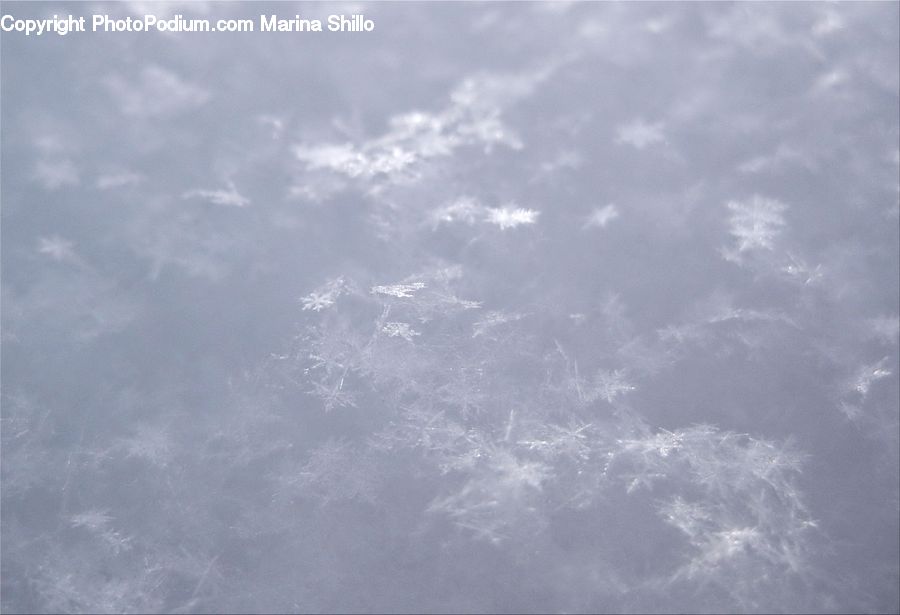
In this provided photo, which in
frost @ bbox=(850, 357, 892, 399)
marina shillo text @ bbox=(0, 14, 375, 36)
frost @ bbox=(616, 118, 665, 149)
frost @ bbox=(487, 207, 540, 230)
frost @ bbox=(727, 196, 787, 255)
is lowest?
frost @ bbox=(850, 357, 892, 399)

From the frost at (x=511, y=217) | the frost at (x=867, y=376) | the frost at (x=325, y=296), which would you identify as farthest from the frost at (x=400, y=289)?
the frost at (x=867, y=376)

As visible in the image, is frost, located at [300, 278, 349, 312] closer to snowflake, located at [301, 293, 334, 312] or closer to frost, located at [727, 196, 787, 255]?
snowflake, located at [301, 293, 334, 312]

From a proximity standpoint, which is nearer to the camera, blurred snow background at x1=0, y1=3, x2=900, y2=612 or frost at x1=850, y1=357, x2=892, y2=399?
blurred snow background at x1=0, y1=3, x2=900, y2=612

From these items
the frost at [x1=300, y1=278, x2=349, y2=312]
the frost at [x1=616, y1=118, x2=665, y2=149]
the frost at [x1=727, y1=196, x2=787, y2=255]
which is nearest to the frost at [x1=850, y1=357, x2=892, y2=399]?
the frost at [x1=727, y1=196, x2=787, y2=255]

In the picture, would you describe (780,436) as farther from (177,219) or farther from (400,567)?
(177,219)

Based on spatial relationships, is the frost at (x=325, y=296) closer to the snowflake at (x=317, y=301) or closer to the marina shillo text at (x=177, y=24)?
the snowflake at (x=317, y=301)

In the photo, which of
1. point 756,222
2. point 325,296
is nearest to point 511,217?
point 325,296

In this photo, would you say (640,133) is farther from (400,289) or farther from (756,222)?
(400,289)

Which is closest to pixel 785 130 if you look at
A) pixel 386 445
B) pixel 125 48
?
pixel 386 445
